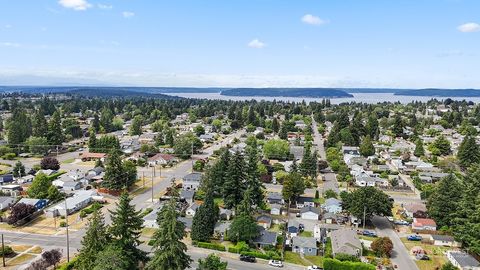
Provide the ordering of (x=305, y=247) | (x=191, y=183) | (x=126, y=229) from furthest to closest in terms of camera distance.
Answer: (x=191, y=183)
(x=305, y=247)
(x=126, y=229)

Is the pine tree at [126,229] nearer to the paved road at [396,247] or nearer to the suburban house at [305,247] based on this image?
the suburban house at [305,247]

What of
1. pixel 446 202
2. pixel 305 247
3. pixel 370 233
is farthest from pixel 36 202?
pixel 446 202

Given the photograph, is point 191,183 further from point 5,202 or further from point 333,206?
point 5,202

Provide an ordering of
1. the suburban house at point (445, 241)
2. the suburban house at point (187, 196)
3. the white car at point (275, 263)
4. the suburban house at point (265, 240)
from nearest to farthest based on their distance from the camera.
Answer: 1. the white car at point (275, 263)
2. the suburban house at point (265, 240)
3. the suburban house at point (445, 241)
4. the suburban house at point (187, 196)

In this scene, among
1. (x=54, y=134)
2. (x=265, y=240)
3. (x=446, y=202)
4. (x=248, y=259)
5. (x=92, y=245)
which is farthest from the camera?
(x=54, y=134)

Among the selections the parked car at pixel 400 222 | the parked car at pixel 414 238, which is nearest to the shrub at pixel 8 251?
the parked car at pixel 414 238

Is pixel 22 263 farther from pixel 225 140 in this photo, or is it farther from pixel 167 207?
pixel 225 140
